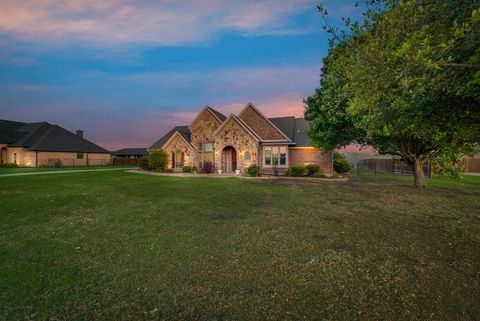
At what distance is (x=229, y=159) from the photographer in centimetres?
3197

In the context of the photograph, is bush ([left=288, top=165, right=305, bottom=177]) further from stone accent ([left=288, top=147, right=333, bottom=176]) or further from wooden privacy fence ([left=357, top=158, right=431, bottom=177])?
wooden privacy fence ([left=357, top=158, right=431, bottom=177])

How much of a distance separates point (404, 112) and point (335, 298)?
5.95 m

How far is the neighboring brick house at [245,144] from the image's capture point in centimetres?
2889

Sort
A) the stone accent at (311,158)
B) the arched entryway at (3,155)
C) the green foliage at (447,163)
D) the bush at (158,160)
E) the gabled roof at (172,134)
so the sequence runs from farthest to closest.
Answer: the arched entryway at (3,155) < the gabled roof at (172,134) < the bush at (158,160) < the stone accent at (311,158) < the green foliage at (447,163)

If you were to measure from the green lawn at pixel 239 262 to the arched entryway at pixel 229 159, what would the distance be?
20476 mm

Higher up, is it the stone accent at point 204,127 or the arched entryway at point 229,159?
the stone accent at point 204,127

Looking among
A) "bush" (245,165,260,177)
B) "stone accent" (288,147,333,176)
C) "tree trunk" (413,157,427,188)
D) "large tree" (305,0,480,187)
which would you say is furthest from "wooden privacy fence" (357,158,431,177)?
"large tree" (305,0,480,187)

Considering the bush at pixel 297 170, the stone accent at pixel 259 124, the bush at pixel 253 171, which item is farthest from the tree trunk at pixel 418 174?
the bush at pixel 253 171

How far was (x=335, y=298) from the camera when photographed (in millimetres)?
4496

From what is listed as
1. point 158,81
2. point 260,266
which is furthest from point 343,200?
point 158,81

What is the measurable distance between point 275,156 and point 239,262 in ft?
78.2

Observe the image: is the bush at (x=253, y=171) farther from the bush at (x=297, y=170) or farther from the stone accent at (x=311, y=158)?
the stone accent at (x=311, y=158)

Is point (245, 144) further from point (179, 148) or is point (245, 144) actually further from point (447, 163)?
point (447, 163)

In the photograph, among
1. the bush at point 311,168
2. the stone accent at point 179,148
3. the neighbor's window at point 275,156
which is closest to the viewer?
the bush at point 311,168
